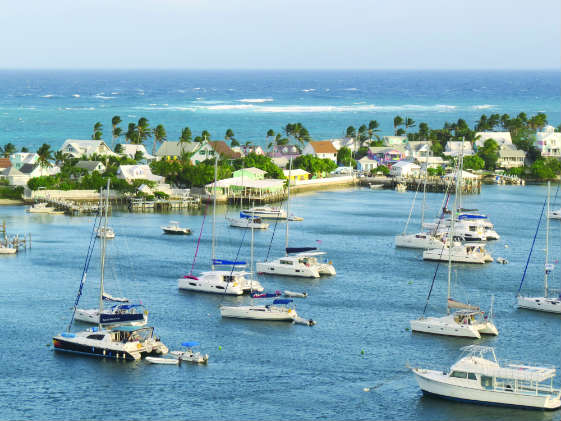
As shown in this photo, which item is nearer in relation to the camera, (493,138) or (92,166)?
(92,166)

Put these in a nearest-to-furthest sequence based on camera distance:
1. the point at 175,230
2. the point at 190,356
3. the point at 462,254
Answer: the point at 190,356 < the point at 462,254 < the point at 175,230

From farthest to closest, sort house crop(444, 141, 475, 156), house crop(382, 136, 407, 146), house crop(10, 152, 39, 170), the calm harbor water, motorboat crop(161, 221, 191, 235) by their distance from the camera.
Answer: house crop(382, 136, 407, 146) → house crop(444, 141, 475, 156) → house crop(10, 152, 39, 170) → motorboat crop(161, 221, 191, 235) → the calm harbor water

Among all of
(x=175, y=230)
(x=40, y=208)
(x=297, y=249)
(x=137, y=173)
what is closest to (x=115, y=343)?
(x=297, y=249)

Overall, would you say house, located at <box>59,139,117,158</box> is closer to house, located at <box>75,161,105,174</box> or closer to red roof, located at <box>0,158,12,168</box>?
red roof, located at <box>0,158,12,168</box>

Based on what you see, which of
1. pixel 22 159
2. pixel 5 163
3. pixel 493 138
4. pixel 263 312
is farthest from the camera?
pixel 493 138

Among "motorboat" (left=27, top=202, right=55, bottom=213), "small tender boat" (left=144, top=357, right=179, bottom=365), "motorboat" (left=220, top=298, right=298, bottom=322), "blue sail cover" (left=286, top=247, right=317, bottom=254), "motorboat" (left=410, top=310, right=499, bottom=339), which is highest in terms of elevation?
"blue sail cover" (left=286, top=247, right=317, bottom=254)

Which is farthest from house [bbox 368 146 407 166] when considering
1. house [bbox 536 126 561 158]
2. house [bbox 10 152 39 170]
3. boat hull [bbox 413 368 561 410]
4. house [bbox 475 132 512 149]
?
boat hull [bbox 413 368 561 410]

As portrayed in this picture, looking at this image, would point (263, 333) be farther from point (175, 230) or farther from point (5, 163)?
point (5, 163)

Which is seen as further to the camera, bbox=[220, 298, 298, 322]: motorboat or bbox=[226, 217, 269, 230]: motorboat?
bbox=[226, 217, 269, 230]: motorboat

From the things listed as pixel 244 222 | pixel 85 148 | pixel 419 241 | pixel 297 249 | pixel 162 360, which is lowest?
pixel 162 360
